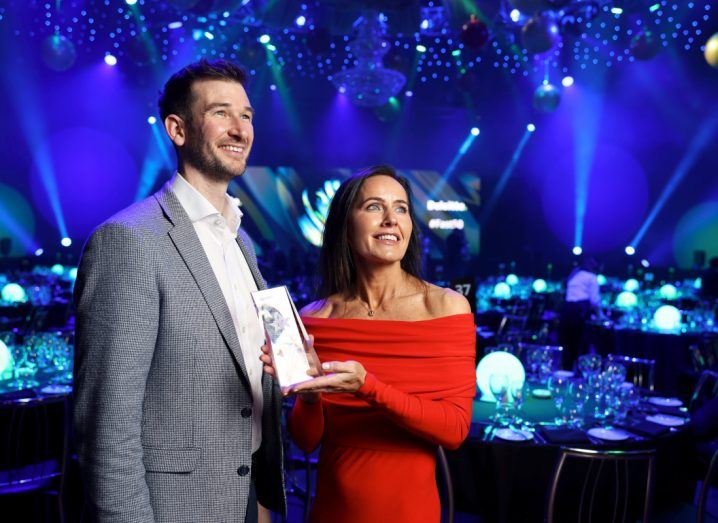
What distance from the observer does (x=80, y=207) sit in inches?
535

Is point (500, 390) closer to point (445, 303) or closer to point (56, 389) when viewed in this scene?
point (445, 303)

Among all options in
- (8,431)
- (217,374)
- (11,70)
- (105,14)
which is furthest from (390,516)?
(11,70)

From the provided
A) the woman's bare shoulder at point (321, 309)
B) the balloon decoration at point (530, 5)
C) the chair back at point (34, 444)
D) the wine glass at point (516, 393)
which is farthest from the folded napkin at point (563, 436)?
the balloon decoration at point (530, 5)

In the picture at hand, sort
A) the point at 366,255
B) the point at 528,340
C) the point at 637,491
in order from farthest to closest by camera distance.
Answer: the point at 528,340 → the point at 637,491 → the point at 366,255

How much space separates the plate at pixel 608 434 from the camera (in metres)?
3.00

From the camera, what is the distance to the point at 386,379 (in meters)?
1.81

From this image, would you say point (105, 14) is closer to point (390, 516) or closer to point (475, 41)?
point (475, 41)

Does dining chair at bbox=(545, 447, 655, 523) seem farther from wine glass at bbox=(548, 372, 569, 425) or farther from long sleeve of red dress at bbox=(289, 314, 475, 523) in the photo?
long sleeve of red dress at bbox=(289, 314, 475, 523)

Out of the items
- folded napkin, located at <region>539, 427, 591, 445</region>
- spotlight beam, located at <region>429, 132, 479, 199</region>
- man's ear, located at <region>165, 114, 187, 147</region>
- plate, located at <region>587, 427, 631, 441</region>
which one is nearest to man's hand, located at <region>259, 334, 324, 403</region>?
man's ear, located at <region>165, 114, 187, 147</region>

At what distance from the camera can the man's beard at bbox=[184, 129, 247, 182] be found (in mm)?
1643

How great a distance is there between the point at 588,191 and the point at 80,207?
12.4 meters

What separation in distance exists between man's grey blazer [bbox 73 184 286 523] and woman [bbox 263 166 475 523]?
325mm

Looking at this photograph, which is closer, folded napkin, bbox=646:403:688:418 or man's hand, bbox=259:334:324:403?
man's hand, bbox=259:334:324:403

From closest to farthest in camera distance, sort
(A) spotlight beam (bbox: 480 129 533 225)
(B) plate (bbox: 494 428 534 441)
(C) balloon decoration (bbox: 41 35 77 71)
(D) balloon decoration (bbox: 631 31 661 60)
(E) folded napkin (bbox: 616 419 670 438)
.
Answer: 1. (B) plate (bbox: 494 428 534 441)
2. (E) folded napkin (bbox: 616 419 670 438)
3. (C) balloon decoration (bbox: 41 35 77 71)
4. (D) balloon decoration (bbox: 631 31 661 60)
5. (A) spotlight beam (bbox: 480 129 533 225)
